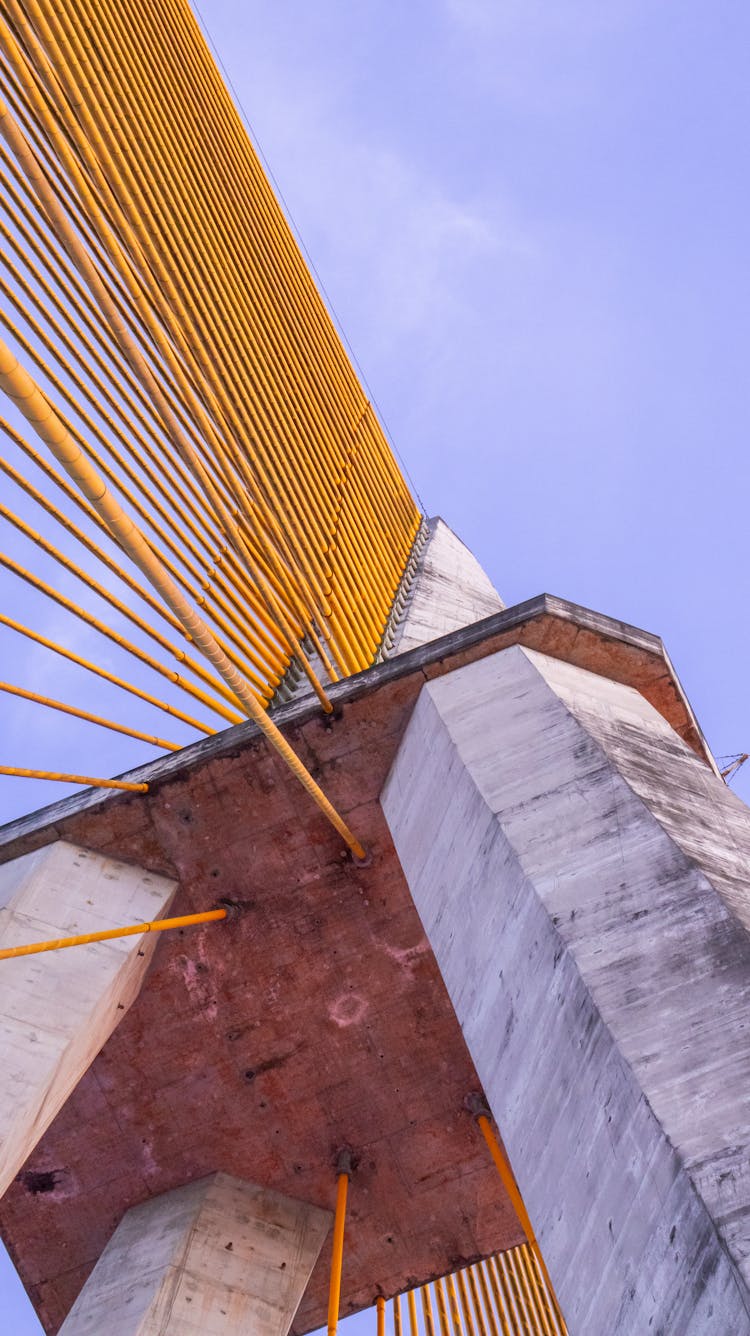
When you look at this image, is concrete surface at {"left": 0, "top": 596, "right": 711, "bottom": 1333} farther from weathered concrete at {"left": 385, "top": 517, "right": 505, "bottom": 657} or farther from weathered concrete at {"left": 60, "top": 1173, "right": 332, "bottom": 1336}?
weathered concrete at {"left": 385, "top": 517, "right": 505, "bottom": 657}

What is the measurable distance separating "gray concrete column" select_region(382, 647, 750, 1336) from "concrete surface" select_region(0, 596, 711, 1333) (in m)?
0.89

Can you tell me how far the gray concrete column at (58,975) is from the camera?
6223 mm

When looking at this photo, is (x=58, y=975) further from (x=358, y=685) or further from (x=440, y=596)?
(x=440, y=596)

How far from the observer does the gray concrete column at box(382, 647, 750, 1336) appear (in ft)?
10.4

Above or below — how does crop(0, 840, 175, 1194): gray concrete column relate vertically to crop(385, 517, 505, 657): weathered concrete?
below

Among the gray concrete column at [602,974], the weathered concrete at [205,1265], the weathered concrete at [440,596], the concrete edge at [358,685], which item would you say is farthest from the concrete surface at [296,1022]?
the weathered concrete at [440,596]

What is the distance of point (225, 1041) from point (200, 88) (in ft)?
25.2

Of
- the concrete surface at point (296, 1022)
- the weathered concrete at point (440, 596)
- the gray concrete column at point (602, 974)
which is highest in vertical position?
the weathered concrete at point (440, 596)

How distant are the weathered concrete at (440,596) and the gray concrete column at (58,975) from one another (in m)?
2.83

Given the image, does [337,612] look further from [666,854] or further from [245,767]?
[666,854]

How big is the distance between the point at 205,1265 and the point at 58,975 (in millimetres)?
2438

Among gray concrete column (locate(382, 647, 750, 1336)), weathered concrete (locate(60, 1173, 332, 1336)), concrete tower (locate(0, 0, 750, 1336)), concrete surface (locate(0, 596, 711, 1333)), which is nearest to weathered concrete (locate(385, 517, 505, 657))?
concrete tower (locate(0, 0, 750, 1336))

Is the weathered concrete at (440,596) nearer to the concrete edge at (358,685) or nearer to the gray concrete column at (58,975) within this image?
the concrete edge at (358,685)

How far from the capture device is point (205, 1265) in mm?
7863
